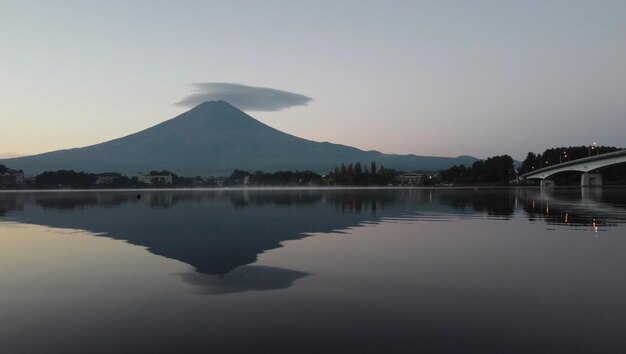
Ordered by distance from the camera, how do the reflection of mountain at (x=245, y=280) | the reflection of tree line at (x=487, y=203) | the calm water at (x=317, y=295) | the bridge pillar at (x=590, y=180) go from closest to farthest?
the calm water at (x=317, y=295)
the reflection of mountain at (x=245, y=280)
the reflection of tree line at (x=487, y=203)
the bridge pillar at (x=590, y=180)

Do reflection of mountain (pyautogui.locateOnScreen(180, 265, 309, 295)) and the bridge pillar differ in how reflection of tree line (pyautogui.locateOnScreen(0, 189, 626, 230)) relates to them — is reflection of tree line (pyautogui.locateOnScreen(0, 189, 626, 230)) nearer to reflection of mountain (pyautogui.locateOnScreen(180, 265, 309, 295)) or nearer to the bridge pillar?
reflection of mountain (pyautogui.locateOnScreen(180, 265, 309, 295))

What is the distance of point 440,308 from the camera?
10641 mm

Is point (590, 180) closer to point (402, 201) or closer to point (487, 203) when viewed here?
point (402, 201)

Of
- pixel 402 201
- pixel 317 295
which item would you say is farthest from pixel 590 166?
pixel 317 295

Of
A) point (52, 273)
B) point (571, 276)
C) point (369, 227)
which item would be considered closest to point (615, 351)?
point (571, 276)

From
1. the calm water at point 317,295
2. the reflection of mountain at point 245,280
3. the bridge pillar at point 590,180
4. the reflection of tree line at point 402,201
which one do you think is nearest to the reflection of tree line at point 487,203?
the reflection of tree line at point 402,201

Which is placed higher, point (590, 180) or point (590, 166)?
point (590, 166)

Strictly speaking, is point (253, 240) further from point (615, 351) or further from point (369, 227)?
point (615, 351)

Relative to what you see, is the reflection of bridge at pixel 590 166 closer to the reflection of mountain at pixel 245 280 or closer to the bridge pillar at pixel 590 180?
the bridge pillar at pixel 590 180

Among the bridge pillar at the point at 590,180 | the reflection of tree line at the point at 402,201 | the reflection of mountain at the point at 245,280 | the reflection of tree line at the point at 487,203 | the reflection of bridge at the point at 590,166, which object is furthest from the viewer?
the bridge pillar at the point at 590,180

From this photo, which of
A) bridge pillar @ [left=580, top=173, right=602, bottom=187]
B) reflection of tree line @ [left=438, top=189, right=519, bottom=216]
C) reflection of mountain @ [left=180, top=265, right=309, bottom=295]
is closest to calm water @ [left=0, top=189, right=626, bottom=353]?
reflection of mountain @ [left=180, top=265, right=309, bottom=295]

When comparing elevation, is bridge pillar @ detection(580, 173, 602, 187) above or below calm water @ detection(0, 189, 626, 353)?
above

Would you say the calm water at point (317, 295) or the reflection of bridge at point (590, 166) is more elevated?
the reflection of bridge at point (590, 166)

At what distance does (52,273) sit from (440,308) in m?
11.9
